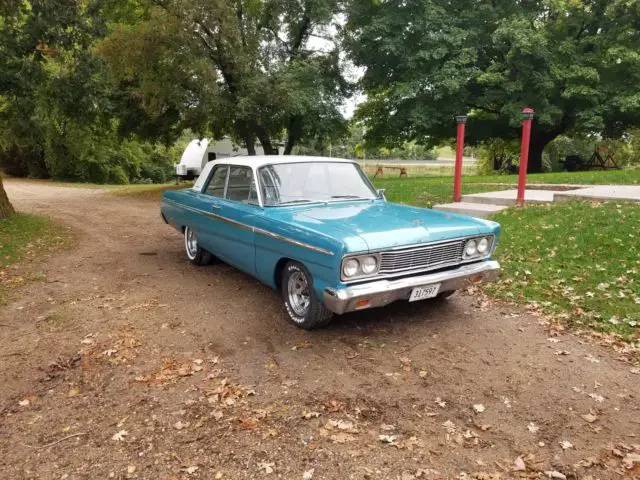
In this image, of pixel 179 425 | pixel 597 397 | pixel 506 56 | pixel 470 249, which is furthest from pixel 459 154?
pixel 506 56

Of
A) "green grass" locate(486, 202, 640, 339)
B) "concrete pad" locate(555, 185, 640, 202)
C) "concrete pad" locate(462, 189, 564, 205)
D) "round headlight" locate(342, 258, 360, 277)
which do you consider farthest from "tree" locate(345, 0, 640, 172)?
Answer: "round headlight" locate(342, 258, 360, 277)

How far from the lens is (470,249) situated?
4648mm

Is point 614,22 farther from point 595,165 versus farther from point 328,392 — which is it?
point 328,392

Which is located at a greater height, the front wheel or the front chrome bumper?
the front chrome bumper

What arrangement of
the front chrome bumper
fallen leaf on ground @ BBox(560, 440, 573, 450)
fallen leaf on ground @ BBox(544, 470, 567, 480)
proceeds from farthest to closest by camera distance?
the front chrome bumper → fallen leaf on ground @ BBox(560, 440, 573, 450) → fallen leaf on ground @ BBox(544, 470, 567, 480)

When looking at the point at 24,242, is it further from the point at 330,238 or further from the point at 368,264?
the point at 368,264

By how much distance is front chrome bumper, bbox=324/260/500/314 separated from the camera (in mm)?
3854

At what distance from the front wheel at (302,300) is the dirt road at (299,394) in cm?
15

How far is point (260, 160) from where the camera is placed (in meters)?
5.72

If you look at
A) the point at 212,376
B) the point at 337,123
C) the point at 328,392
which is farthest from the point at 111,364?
the point at 337,123

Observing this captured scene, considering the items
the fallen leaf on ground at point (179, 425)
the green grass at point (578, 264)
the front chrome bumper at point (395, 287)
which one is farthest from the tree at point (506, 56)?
the fallen leaf on ground at point (179, 425)

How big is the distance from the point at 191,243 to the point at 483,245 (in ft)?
14.0

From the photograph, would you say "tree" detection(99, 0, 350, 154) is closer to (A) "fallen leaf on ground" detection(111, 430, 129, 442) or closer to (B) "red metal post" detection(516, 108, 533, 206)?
(B) "red metal post" detection(516, 108, 533, 206)

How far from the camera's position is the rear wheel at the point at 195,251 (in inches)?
272
